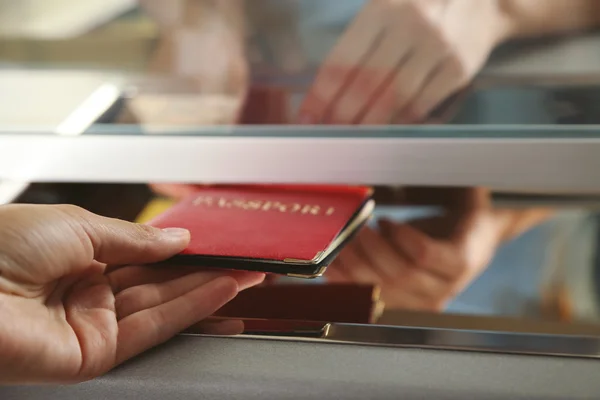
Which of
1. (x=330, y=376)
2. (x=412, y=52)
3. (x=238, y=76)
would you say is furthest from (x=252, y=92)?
(x=330, y=376)

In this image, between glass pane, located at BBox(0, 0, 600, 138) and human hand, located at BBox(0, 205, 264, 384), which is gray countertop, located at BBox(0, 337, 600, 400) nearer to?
human hand, located at BBox(0, 205, 264, 384)

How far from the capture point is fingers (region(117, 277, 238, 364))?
56 cm

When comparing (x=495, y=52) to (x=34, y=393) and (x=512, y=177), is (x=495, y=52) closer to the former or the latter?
(x=512, y=177)

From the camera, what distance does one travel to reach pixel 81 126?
825 millimetres

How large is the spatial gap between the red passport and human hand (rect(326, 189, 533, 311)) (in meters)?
0.03

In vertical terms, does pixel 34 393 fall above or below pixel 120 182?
below

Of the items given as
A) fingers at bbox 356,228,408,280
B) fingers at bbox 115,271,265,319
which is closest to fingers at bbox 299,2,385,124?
fingers at bbox 356,228,408,280

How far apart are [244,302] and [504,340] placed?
9.0 inches

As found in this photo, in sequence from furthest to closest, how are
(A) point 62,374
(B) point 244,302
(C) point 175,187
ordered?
(C) point 175,187 → (B) point 244,302 → (A) point 62,374

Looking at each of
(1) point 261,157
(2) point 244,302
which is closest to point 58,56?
(1) point 261,157

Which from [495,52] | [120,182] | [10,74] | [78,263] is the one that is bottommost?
[78,263]

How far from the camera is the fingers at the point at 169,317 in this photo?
56 centimetres

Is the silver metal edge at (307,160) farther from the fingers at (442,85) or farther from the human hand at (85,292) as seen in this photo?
the human hand at (85,292)

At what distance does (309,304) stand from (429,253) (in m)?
0.19
